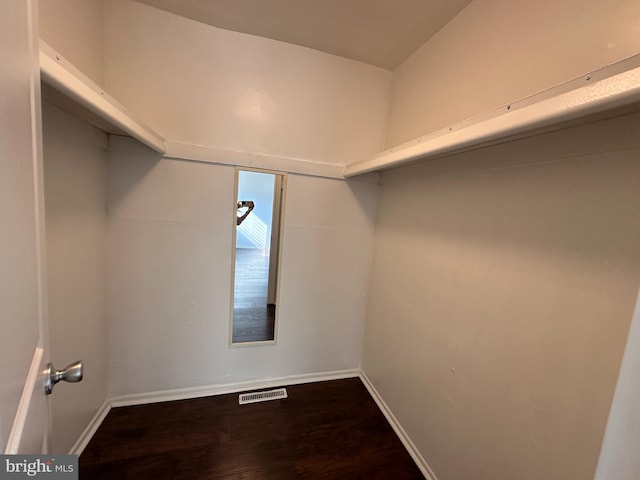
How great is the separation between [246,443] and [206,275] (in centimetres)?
118

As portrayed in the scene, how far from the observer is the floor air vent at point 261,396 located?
2.07 m

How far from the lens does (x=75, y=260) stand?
144 centimetres

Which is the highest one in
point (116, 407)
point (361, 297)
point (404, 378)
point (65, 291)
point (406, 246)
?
point (406, 246)

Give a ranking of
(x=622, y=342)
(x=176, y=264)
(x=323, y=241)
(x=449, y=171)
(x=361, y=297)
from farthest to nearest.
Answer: (x=361, y=297)
(x=323, y=241)
(x=176, y=264)
(x=449, y=171)
(x=622, y=342)

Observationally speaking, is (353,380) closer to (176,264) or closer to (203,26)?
(176,264)

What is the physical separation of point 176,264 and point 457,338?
1.95 m

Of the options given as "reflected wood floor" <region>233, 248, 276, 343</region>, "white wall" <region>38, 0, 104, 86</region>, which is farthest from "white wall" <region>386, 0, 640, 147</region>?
"white wall" <region>38, 0, 104, 86</region>

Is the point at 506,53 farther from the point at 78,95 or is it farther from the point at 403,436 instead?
the point at 403,436

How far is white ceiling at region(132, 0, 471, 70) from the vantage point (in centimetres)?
155

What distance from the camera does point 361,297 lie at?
243 cm

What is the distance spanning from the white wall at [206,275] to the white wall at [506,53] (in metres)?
0.83

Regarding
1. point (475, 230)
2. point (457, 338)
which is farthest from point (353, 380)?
point (475, 230)

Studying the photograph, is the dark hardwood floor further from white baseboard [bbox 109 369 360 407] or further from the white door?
the white door

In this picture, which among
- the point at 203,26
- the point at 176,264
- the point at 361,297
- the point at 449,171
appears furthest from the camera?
the point at 361,297
